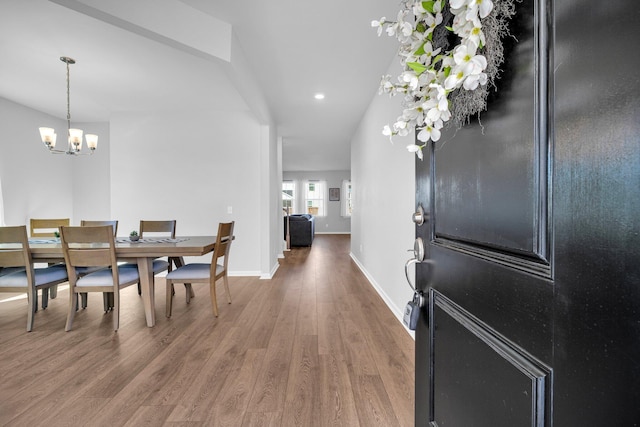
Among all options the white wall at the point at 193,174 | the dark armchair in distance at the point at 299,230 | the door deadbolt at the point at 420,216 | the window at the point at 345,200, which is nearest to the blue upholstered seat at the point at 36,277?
the white wall at the point at 193,174

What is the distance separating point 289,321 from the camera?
272 centimetres

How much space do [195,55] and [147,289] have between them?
2059 millimetres

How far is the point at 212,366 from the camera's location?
1965 mm

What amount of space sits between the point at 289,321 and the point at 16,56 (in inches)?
149

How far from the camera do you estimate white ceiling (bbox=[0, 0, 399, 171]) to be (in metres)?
2.16

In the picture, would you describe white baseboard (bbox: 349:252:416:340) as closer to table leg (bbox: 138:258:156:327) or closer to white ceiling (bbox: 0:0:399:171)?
table leg (bbox: 138:258:156:327)

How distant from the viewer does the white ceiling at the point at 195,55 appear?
2.16 metres

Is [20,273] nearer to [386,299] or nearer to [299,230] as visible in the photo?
[386,299]

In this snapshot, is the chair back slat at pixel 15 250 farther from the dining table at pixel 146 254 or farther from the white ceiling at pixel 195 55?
the white ceiling at pixel 195 55

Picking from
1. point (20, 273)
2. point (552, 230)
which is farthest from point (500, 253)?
point (20, 273)

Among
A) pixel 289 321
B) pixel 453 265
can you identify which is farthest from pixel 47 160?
pixel 453 265

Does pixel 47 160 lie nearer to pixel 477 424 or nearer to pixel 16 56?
pixel 16 56

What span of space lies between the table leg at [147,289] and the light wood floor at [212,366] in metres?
0.11

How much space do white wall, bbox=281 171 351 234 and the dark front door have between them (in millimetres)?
10818
